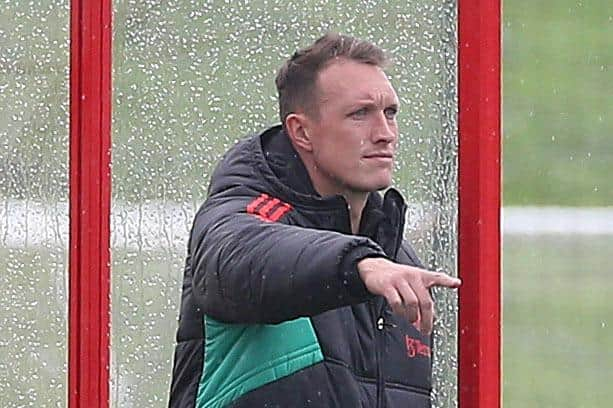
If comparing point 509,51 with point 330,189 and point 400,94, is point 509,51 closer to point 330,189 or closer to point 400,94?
point 400,94

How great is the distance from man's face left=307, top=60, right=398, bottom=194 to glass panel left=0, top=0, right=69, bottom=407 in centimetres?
32

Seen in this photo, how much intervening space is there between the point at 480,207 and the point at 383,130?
13 centimetres

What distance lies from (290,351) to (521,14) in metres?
0.45

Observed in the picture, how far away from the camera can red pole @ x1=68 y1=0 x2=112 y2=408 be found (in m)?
1.69

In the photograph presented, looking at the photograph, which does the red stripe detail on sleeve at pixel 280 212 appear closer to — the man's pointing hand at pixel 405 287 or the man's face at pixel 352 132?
the man's face at pixel 352 132

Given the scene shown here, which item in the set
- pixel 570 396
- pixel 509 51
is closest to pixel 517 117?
pixel 509 51

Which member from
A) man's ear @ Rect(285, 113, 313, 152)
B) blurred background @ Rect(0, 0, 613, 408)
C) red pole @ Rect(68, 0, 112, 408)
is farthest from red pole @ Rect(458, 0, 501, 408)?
red pole @ Rect(68, 0, 112, 408)

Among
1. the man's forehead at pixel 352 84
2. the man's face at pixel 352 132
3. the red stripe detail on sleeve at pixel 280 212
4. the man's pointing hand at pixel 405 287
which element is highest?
the man's forehead at pixel 352 84

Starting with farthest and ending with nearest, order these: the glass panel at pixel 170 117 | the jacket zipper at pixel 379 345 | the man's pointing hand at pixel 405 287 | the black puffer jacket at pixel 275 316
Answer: the glass panel at pixel 170 117, the jacket zipper at pixel 379 345, the black puffer jacket at pixel 275 316, the man's pointing hand at pixel 405 287

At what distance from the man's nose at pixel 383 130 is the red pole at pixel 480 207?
0.08 m

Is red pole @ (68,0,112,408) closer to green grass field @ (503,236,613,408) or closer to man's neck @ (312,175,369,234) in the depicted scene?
man's neck @ (312,175,369,234)

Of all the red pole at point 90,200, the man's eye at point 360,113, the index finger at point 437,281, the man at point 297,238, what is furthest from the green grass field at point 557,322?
the red pole at point 90,200

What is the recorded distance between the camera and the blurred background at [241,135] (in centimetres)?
163

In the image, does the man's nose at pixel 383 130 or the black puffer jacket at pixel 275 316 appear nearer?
the black puffer jacket at pixel 275 316
